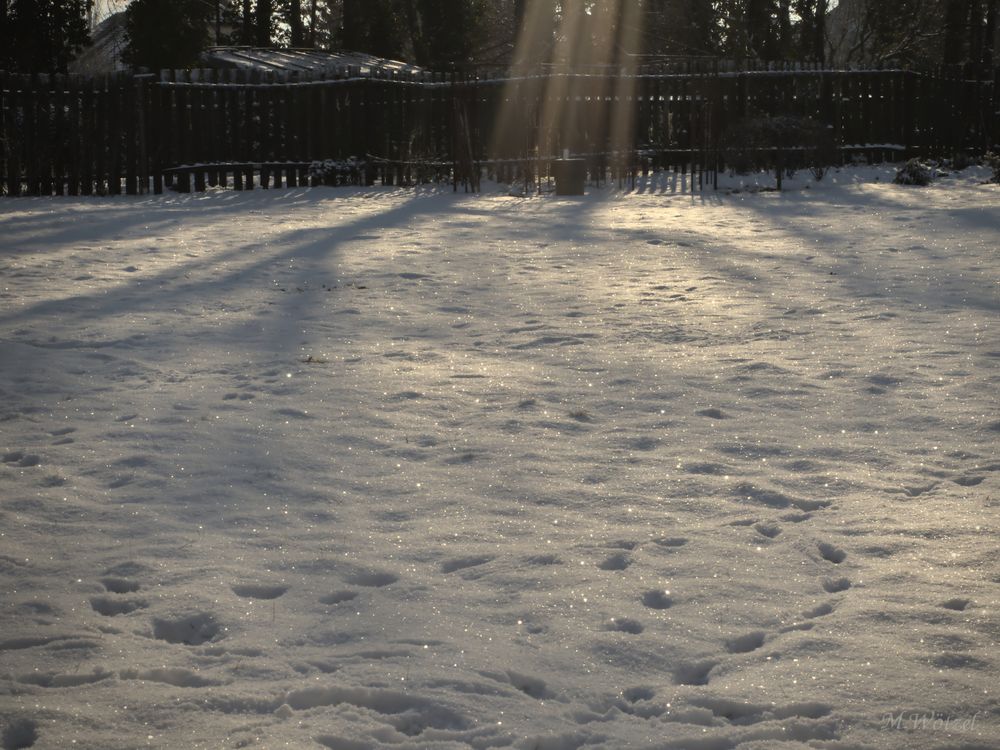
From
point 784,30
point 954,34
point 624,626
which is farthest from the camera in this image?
point 784,30

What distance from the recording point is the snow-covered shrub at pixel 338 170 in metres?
17.4

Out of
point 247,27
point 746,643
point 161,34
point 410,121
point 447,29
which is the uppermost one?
point 247,27

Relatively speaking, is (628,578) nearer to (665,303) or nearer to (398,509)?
(398,509)

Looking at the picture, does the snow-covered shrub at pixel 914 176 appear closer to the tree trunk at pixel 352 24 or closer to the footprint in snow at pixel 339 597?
the footprint in snow at pixel 339 597

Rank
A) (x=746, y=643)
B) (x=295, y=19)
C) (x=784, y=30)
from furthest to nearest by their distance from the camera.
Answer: (x=295, y=19) < (x=784, y=30) < (x=746, y=643)

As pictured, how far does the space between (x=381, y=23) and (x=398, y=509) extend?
102ft

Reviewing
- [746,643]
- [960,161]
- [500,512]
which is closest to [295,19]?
[960,161]

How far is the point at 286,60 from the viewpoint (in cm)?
2575

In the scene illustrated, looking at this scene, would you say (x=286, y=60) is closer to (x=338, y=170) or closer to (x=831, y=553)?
(x=338, y=170)

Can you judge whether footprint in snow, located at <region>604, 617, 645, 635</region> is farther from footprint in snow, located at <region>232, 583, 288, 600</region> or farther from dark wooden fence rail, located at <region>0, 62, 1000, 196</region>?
dark wooden fence rail, located at <region>0, 62, 1000, 196</region>

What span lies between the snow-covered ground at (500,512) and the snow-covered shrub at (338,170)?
360 inches

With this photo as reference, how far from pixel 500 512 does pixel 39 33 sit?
75.5 ft

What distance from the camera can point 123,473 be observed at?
172 inches

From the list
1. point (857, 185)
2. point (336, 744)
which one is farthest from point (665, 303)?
point (857, 185)
